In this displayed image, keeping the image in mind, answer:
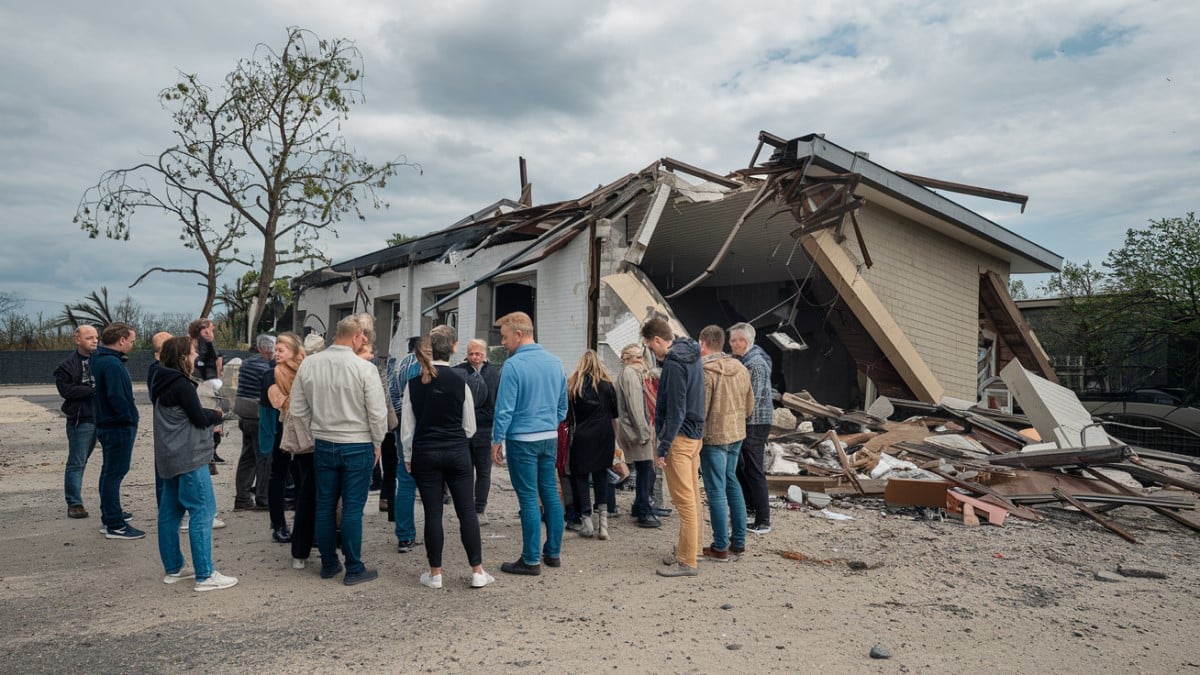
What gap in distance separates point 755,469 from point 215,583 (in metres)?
3.99

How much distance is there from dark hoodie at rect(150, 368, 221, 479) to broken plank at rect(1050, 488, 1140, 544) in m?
7.17

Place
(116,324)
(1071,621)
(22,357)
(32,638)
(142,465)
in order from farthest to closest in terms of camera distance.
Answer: (22,357)
(142,465)
(116,324)
(1071,621)
(32,638)

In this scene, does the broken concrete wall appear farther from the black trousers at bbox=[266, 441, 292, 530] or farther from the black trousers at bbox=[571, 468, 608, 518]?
the black trousers at bbox=[266, 441, 292, 530]

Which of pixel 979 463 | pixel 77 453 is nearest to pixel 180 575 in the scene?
pixel 77 453

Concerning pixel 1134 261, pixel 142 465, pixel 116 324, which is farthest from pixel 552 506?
pixel 1134 261

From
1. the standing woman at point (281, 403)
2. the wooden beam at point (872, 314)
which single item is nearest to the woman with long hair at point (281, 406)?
the standing woman at point (281, 403)

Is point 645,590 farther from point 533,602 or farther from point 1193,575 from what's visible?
point 1193,575

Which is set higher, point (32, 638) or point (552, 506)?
point (552, 506)

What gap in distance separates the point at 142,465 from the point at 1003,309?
15268 mm

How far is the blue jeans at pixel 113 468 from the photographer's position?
5.64 m

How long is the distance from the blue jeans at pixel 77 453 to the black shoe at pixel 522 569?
3943 millimetres

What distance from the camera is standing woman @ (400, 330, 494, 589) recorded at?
449 cm

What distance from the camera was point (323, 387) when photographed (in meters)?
4.53

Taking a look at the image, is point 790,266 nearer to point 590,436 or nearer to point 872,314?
point 872,314
